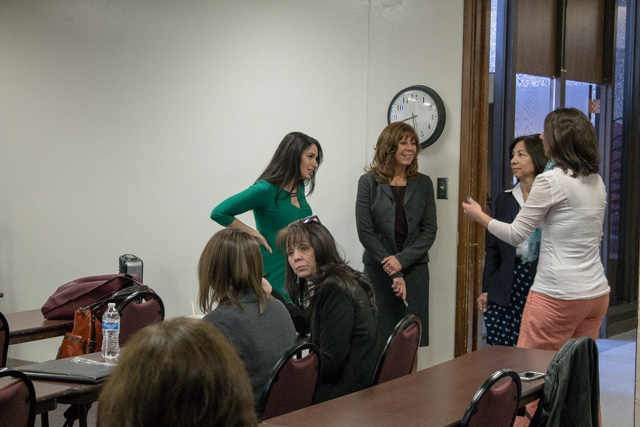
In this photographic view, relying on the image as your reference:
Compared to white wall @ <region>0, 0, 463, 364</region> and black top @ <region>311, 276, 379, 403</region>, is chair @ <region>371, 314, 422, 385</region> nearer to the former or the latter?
black top @ <region>311, 276, 379, 403</region>

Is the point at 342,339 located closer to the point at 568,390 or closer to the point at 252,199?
the point at 568,390

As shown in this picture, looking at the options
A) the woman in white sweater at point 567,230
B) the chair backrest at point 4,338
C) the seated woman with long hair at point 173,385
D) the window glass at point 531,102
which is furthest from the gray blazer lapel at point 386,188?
the seated woman with long hair at point 173,385

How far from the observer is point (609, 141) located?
6336mm

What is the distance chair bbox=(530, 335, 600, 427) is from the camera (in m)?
2.45

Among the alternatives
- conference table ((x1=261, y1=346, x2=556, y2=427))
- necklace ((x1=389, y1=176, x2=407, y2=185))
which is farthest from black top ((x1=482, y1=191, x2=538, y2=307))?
conference table ((x1=261, y1=346, x2=556, y2=427))

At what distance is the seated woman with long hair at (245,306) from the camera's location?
2488 mm

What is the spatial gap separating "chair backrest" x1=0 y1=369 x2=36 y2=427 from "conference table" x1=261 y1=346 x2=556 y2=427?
746 millimetres

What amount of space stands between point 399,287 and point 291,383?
1.92 m

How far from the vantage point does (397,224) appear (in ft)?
14.2

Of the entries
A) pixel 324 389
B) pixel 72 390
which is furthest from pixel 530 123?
pixel 72 390

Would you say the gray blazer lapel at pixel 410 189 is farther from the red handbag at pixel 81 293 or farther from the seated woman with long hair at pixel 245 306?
the seated woman with long hair at pixel 245 306

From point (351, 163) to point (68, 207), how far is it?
2.40m

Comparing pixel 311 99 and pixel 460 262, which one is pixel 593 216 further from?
pixel 311 99

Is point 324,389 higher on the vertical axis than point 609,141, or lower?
lower
